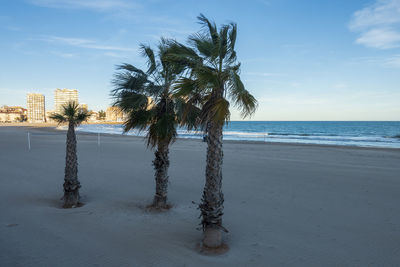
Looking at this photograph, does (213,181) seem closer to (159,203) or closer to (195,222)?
(195,222)

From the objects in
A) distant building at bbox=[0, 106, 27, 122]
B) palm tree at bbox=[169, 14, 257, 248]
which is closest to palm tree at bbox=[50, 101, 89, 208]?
palm tree at bbox=[169, 14, 257, 248]

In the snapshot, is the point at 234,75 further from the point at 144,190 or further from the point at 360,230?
the point at 144,190

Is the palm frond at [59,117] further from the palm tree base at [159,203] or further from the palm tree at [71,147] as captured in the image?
the palm tree base at [159,203]

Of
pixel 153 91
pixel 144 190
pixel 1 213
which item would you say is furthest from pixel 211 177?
pixel 1 213

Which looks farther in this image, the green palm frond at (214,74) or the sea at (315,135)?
the sea at (315,135)

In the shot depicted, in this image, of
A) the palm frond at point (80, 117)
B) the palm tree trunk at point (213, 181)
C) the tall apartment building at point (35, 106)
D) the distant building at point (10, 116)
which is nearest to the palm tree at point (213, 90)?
the palm tree trunk at point (213, 181)

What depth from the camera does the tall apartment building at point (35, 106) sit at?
139750 mm

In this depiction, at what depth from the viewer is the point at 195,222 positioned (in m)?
5.43

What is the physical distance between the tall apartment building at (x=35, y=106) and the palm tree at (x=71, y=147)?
160140 mm

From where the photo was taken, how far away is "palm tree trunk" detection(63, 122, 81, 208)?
598 centimetres

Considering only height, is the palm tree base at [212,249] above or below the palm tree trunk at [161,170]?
below

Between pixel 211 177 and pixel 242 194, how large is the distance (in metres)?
3.93

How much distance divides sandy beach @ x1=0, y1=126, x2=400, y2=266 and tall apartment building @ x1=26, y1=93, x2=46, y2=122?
158 metres

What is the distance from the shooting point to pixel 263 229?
5.08 metres
